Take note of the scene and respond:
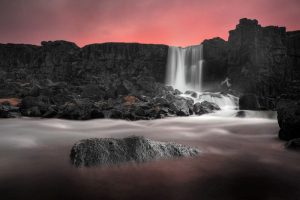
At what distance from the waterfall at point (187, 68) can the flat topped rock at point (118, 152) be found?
43536 millimetres

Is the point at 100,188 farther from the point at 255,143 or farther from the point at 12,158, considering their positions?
the point at 255,143

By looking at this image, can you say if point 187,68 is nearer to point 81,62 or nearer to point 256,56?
point 256,56

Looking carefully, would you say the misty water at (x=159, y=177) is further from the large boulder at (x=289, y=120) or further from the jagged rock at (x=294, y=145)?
the large boulder at (x=289, y=120)

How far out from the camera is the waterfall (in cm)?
5050

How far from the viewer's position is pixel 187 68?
169 feet

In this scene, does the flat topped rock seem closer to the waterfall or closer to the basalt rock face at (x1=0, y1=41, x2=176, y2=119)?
the basalt rock face at (x1=0, y1=41, x2=176, y2=119)

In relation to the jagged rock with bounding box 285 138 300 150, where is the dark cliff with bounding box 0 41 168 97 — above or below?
above

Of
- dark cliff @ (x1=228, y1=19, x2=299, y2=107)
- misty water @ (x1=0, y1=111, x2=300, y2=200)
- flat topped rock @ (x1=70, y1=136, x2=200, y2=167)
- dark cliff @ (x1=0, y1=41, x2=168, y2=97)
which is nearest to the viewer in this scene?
misty water @ (x1=0, y1=111, x2=300, y2=200)

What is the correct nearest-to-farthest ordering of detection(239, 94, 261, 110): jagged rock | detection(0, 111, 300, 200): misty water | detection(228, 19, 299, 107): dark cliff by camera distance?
detection(0, 111, 300, 200): misty water < detection(239, 94, 261, 110): jagged rock < detection(228, 19, 299, 107): dark cliff

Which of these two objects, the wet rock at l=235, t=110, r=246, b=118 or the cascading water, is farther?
the cascading water

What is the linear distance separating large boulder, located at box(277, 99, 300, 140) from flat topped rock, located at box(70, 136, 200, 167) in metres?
4.93

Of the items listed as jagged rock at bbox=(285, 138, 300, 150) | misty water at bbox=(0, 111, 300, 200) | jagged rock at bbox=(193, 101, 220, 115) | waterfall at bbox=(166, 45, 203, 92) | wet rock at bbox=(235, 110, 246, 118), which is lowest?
misty water at bbox=(0, 111, 300, 200)

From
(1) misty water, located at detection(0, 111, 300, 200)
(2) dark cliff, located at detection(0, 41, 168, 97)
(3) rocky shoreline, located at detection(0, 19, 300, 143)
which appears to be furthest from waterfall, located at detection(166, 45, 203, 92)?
(1) misty water, located at detection(0, 111, 300, 200)

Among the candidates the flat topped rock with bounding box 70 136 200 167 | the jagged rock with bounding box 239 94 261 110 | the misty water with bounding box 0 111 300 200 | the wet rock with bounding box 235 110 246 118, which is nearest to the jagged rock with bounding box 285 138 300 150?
the misty water with bounding box 0 111 300 200
